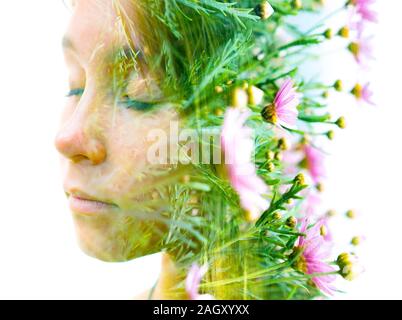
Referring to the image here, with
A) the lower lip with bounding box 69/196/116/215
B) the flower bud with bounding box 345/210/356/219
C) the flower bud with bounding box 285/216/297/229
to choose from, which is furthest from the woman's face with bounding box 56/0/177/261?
the flower bud with bounding box 345/210/356/219

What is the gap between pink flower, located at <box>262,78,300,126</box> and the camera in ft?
1.28

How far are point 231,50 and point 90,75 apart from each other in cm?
12

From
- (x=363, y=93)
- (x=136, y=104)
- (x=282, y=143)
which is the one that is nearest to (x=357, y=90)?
(x=363, y=93)

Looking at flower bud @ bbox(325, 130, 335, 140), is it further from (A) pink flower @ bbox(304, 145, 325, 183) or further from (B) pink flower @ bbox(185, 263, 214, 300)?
(B) pink flower @ bbox(185, 263, 214, 300)

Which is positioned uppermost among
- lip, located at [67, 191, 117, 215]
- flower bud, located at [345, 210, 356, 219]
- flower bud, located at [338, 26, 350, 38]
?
flower bud, located at [338, 26, 350, 38]

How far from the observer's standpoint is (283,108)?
0.39m

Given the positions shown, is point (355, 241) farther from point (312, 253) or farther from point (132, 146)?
point (132, 146)

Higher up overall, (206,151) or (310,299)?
(206,151)

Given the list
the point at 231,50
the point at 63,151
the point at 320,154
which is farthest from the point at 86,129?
the point at 320,154

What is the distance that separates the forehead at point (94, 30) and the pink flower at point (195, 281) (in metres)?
0.19

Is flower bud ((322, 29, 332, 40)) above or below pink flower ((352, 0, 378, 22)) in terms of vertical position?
below

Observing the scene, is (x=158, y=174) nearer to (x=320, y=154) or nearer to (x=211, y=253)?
(x=211, y=253)

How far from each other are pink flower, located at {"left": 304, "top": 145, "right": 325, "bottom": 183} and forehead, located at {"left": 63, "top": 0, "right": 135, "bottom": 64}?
0.78 feet
